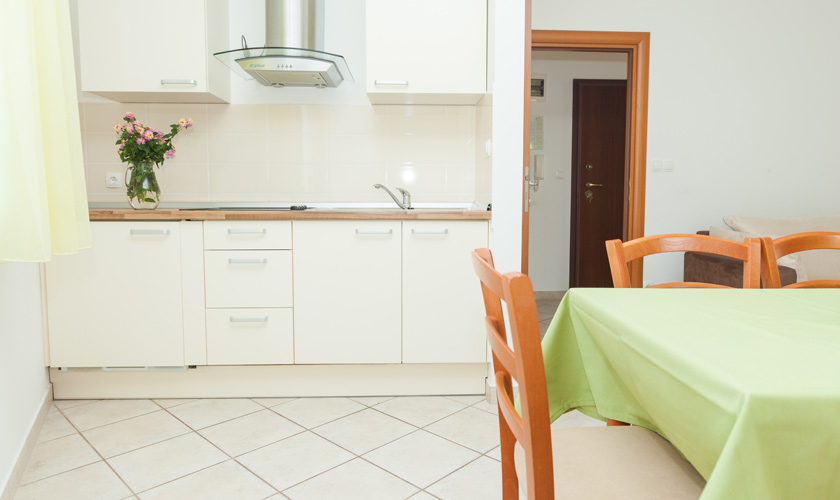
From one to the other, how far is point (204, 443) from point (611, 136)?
4.28 meters

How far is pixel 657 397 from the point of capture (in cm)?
82

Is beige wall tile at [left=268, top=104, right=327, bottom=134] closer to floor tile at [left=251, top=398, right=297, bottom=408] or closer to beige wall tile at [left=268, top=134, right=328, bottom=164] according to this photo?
beige wall tile at [left=268, top=134, right=328, bottom=164]

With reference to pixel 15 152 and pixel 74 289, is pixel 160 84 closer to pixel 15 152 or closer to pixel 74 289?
pixel 74 289

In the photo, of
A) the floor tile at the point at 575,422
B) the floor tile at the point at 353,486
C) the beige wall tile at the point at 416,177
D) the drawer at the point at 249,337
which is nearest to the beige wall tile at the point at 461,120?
the beige wall tile at the point at 416,177

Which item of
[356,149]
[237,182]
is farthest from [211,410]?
[356,149]

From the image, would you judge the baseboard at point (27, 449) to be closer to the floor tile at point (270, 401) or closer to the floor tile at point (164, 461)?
the floor tile at point (164, 461)

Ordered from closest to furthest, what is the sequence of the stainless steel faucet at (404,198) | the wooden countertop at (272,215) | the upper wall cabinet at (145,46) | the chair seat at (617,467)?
1. the chair seat at (617,467)
2. the wooden countertop at (272,215)
3. the upper wall cabinet at (145,46)
4. the stainless steel faucet at (404,198)

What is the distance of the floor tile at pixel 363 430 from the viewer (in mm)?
2094

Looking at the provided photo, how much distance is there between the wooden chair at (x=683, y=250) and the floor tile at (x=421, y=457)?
88 centimetres

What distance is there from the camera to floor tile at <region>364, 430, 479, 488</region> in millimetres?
1861

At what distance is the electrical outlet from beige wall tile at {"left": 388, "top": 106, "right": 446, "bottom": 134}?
58.9 inches

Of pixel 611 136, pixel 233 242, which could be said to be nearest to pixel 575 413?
pixel 233 242

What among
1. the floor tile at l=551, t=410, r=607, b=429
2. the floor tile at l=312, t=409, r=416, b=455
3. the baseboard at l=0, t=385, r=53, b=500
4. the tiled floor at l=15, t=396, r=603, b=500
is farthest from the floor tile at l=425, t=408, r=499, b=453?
the baseboard at l=0, t=385, r=53, b=500

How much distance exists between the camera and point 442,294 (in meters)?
2.54
